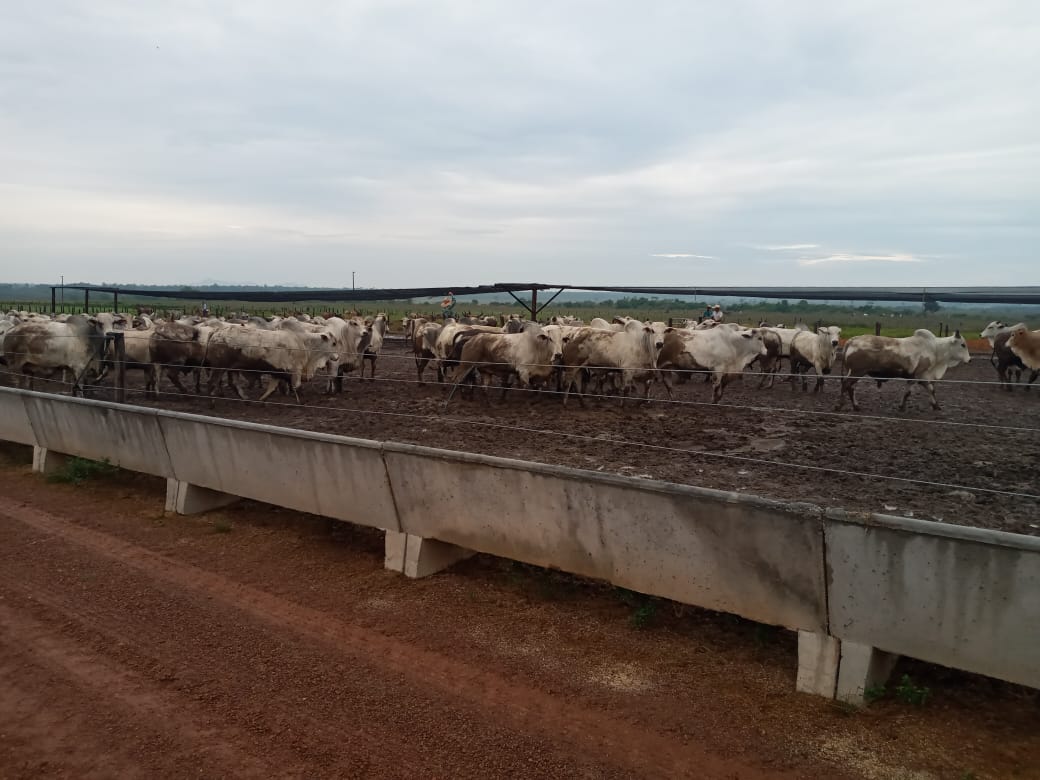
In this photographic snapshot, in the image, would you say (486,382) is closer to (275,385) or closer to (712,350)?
(275,385)

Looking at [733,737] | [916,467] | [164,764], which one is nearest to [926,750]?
[733,737]

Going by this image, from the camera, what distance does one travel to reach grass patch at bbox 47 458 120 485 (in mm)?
8875

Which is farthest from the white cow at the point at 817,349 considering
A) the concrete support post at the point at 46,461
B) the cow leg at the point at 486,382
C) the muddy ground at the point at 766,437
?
the concrete support post at the point at 46,461

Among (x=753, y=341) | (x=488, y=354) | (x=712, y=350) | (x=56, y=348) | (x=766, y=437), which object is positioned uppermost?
(x=753, y=341)

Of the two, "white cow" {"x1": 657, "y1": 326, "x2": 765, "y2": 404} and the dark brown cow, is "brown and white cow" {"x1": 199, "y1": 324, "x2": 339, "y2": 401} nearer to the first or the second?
"white cow" {"x1": 657, "y1": 326, "x2": 765, "y2": 404}

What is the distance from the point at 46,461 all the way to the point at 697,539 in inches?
347

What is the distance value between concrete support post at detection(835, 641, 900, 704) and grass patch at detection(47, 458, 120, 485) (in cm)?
825

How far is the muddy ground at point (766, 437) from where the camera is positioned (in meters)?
8.00

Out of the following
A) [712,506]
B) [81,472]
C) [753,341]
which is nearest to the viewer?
[712,506]

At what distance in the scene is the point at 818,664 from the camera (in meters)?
4.21

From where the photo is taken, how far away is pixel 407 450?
5.77m

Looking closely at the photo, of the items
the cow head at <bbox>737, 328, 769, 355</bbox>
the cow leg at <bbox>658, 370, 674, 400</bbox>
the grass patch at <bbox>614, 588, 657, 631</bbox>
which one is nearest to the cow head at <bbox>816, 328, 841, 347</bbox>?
the cow head at <bbox>737, 328, 769, 355</bbox>

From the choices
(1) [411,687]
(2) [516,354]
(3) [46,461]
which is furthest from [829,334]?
(3) [46,461]

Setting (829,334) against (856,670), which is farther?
(829,334)
